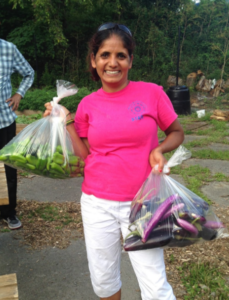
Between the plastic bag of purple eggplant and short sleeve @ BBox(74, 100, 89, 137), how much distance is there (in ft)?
1.67

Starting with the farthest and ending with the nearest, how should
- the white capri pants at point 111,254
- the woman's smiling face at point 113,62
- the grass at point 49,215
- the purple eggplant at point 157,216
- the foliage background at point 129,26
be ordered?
the foliage background at point 129,26 → the grass at point 49,215 → the woman's smiling face at point 113,62 → the white capri pants at point 111,254 → the purple eggplant at point 157,216

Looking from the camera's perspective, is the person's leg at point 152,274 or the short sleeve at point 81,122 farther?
the short sleeve at point 81,122

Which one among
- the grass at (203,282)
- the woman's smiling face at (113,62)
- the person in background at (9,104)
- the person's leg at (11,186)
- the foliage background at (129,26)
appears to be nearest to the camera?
the woman's smiling face at (113,62)

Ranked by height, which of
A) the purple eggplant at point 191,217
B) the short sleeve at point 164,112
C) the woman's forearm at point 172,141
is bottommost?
the purple eggplant at point 191,217

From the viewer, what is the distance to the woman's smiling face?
1796 mm

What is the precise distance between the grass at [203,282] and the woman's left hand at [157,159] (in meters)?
1.19

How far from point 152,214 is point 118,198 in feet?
0.75

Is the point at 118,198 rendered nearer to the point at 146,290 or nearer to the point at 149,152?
the point at 149,152

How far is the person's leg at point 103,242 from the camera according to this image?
1.82 metres

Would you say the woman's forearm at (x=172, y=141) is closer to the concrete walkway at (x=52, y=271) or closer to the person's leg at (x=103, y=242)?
the person's leg at (x=103, y=242)

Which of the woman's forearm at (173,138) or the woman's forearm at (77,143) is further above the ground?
the woman's forearm at (173,138)

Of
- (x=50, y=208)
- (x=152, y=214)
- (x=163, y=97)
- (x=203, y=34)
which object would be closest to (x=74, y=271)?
(x=50, y=208)

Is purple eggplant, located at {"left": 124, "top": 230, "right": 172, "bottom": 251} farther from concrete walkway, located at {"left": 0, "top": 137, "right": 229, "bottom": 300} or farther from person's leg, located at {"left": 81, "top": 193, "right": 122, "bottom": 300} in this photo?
concrete walkway, located at {"left": 0, "top": 137, "right": 229, "bottom": 300}

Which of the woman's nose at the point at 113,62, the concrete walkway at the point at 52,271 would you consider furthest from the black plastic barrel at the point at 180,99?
the woman's nose at the point at 113,62
